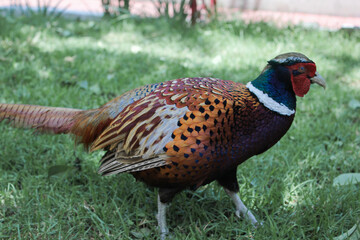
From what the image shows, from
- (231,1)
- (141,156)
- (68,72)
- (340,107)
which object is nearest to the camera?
(141,156)

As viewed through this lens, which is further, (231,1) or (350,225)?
(231,1)

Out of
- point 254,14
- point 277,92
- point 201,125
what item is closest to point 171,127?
point 201,125

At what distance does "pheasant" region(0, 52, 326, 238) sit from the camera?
1.96m

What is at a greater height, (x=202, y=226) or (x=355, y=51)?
(x=355, y=51)

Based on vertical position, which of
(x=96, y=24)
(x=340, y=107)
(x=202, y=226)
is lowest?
(x=202, y=226)

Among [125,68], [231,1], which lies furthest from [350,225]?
[231,1]

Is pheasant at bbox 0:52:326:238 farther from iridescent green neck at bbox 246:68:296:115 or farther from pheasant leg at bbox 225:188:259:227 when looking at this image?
pheasant leg at bbox 225:188:259:227

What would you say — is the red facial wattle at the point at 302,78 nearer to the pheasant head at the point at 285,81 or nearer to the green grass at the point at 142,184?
the pheasant head at the point at 285,81

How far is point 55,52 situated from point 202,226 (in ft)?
9.97

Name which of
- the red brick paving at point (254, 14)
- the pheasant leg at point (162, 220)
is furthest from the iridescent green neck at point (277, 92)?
the red brick paving at point (254, 14)

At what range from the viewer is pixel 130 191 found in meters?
2.59

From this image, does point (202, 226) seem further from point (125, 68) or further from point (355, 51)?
point (355, 51)

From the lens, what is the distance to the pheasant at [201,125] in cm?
196

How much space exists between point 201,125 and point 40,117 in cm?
110
